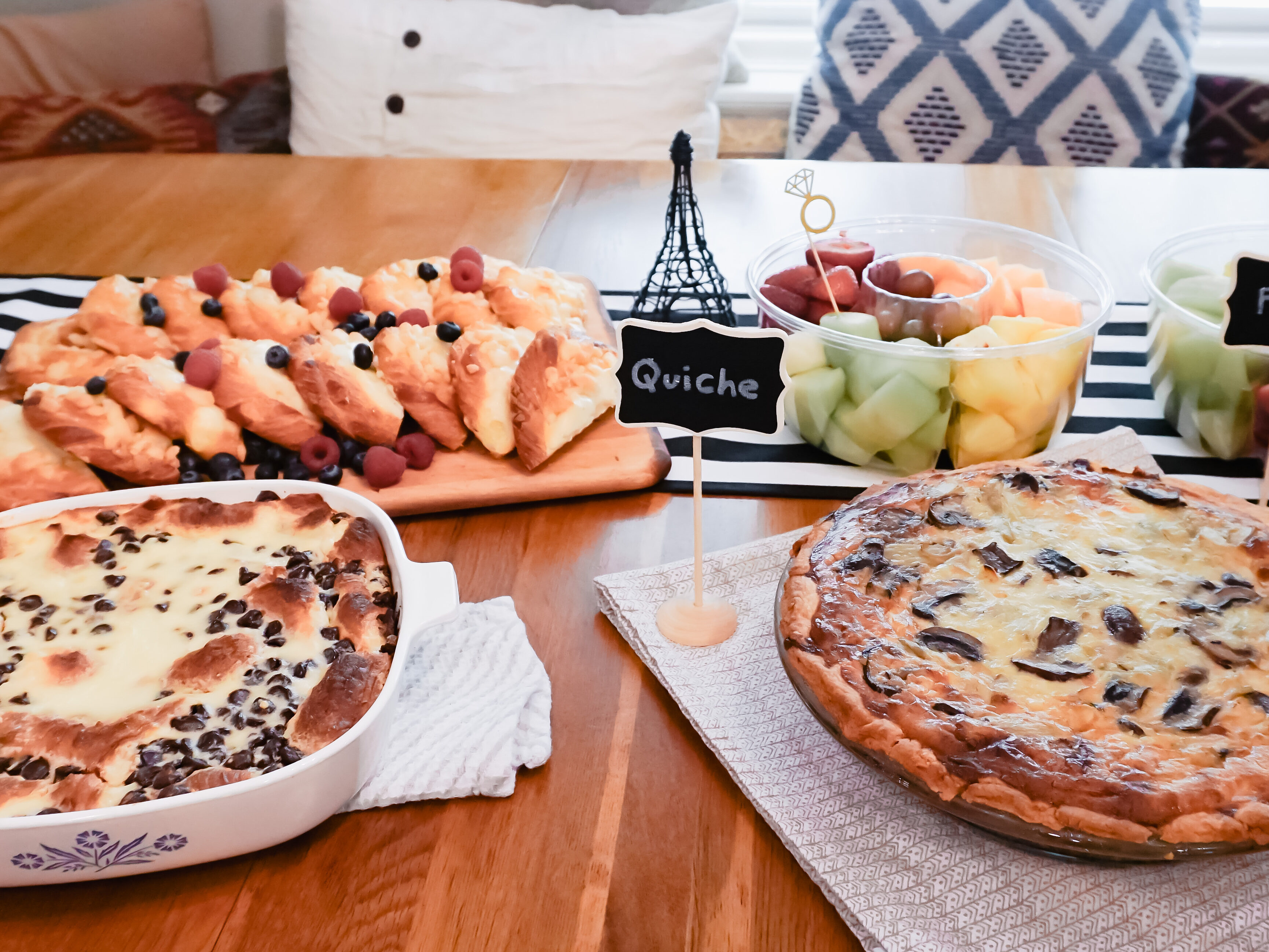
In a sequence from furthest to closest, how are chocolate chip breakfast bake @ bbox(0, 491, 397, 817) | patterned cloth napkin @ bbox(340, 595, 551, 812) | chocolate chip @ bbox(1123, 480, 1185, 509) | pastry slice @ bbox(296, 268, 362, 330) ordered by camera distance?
pastry slice @ bbox(296, 268, 362, 330), chocolate chip @ bbox(1123, 480, 1185, 509), patterned cloth napkin @ bbox(340, 595, 551, 812), chocolate chip breakfast bake @ bbox(0, 491, 397, 817)

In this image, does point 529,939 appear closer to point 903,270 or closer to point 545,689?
point 545,689

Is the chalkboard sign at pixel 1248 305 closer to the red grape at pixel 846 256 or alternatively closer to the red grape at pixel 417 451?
the red grape at pixel 846 256

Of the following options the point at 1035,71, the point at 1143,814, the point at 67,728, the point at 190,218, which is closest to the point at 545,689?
the point at 67,728

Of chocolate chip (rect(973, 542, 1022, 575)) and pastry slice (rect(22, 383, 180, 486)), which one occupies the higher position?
chocolate chip (rect(973, 542, 1022, 575))

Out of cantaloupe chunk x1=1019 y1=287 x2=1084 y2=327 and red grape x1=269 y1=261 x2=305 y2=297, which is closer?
cantaloupe chunk x1=1019 y1=287 x2=1084 y2=327

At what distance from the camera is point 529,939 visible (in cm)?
80

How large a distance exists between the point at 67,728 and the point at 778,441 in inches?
36.2

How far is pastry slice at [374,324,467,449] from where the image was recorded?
1.37m

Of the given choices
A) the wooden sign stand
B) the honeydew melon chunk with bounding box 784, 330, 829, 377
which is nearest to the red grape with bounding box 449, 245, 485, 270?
the honeydew melon chunk with bounding box 784, 330, 829, 377

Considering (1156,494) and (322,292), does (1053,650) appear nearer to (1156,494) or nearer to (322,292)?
(1156,494)

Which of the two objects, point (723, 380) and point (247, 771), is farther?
point (723, 380)

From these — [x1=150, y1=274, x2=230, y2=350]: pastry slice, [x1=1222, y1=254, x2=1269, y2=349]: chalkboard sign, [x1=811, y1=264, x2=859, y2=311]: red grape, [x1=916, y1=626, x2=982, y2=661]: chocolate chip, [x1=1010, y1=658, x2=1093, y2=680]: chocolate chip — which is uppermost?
[x1=1222, y1=254, x2=1269, y2=349]: chalkboard sign

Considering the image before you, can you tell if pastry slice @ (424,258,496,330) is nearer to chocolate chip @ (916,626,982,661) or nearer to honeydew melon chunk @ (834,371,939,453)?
honeydew melon chunk @ (834,371,939,453)

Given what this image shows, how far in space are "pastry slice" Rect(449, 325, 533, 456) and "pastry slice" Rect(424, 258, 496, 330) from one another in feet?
0.42
